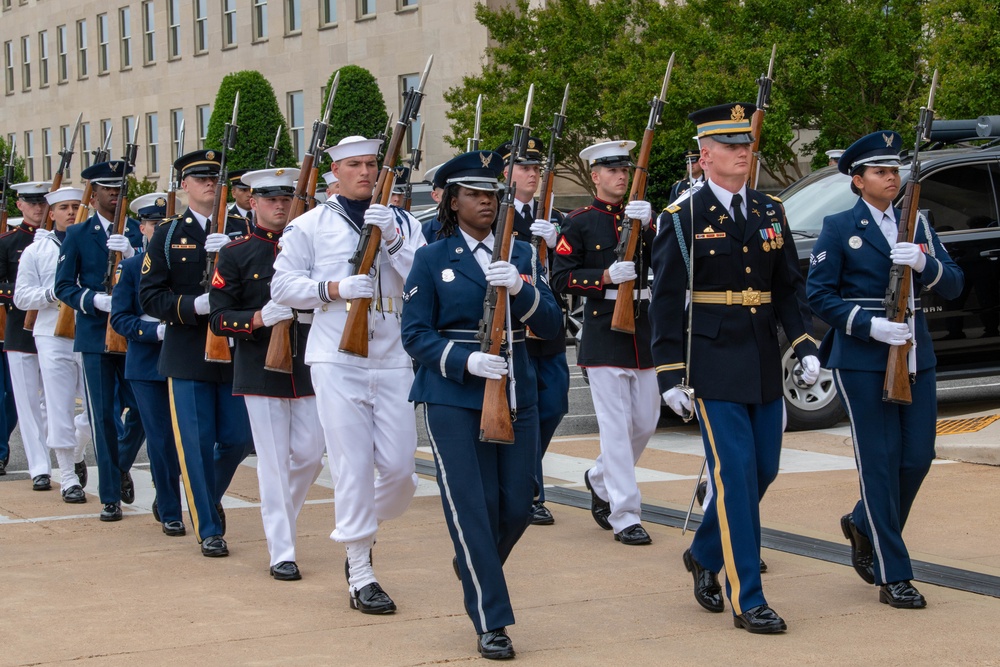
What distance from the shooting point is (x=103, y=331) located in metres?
9.65

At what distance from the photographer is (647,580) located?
283 inches

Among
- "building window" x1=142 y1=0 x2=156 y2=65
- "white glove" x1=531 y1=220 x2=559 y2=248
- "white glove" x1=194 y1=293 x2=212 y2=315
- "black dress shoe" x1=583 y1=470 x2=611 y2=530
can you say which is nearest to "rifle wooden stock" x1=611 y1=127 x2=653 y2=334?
"white glove" x1=531 y1=220 x2=559 y2=248

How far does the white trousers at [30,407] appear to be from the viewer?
417 inches

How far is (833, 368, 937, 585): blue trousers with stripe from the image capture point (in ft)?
21.8

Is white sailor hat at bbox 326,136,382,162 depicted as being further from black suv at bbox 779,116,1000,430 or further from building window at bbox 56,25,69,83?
building window at bbox 56,25,69,83

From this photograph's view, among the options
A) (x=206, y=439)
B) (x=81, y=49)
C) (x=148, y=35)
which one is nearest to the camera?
(x=206, y=439)

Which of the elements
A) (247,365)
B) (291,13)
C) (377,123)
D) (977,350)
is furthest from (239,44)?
(247,365)

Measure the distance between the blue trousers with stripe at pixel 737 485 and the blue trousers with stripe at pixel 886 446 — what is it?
0.51 meters

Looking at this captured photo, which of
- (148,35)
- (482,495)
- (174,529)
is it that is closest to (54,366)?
(174,529)

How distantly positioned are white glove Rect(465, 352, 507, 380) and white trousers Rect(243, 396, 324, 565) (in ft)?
6.83

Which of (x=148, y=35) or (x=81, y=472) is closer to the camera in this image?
(x=81, y=472)

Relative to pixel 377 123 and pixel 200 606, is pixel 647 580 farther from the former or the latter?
pixel 377 123

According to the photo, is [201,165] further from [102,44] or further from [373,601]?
[102,44]

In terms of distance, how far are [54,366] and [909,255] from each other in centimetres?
618
